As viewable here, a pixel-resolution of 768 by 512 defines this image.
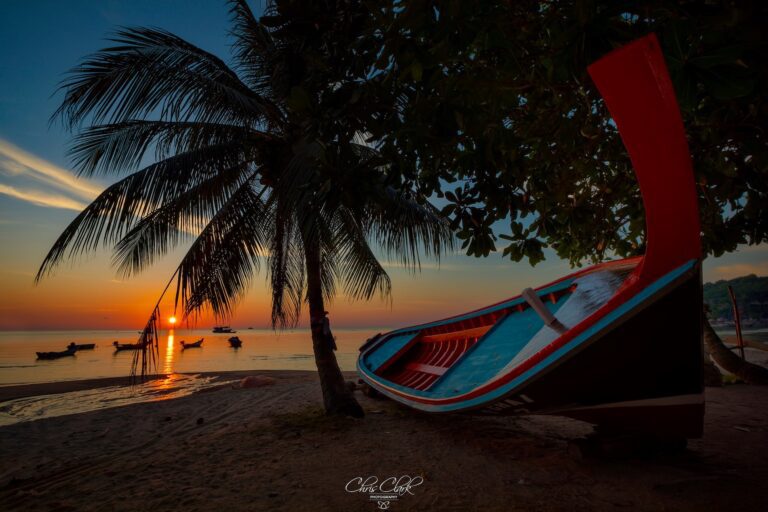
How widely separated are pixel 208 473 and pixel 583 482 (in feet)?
11.3

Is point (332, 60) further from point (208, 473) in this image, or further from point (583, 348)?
A: point (208, 473)

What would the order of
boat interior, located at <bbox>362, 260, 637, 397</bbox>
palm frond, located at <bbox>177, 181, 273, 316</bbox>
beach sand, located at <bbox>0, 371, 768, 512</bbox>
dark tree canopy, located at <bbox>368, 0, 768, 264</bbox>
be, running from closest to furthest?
dark tree canopy, located at <bbox>368, 0, 768, 264</bbox>
beach sand, located at <bbox>0, 371, 768, 512</bbox>
boat interior, located at <bbox>362, 260, 637, 397</bbox>
palm frond, located at <bbox>177, 181, 273, 316</bbox>

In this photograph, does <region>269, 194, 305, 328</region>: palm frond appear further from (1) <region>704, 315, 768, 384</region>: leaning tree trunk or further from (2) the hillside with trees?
(2) the hillside with trees

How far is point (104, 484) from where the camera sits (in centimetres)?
350

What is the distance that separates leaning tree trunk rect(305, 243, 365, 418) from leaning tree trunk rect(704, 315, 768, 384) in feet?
24.9

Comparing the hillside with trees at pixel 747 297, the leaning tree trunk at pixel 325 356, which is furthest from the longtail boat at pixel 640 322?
the hillside with trees at pixel 747 297

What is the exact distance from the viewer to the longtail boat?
200 centimetres

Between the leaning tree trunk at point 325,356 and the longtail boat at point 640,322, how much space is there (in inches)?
99.5

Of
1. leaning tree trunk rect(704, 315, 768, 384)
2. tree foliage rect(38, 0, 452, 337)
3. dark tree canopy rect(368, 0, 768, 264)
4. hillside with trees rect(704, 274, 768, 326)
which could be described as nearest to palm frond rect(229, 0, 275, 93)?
tree foliage rect(38, 0, 452, 337)

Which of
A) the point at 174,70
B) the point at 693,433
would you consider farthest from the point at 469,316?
the point at 174,70

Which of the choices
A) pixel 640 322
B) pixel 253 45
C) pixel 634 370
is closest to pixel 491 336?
pixel 634 370

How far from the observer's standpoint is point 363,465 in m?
3.71

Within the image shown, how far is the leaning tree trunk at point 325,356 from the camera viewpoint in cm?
568

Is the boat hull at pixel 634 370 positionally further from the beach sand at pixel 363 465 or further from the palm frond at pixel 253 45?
the palm frond at pixel 253 45
